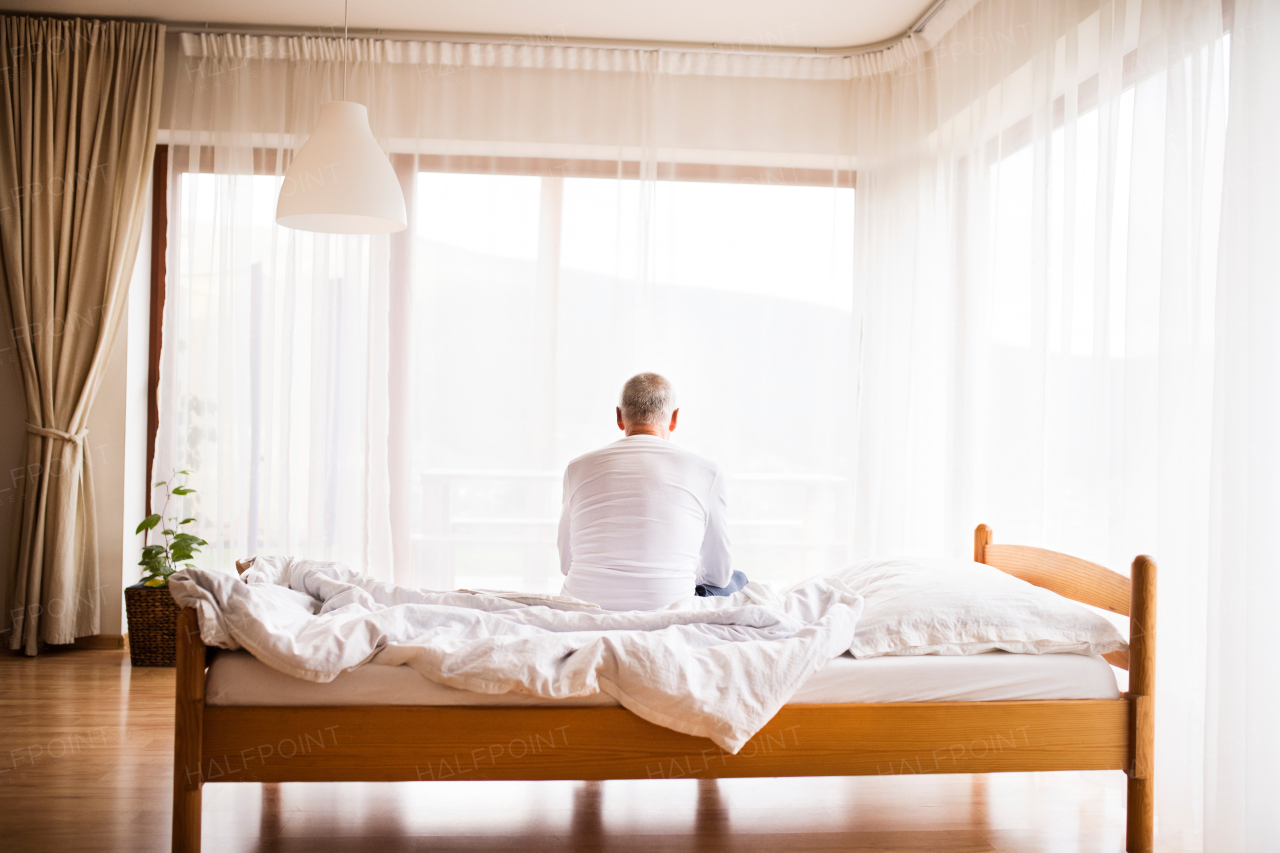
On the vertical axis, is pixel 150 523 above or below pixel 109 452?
below

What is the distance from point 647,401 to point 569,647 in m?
0.83

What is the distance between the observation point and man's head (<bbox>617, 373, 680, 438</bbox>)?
2.39 m

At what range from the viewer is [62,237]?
11.5 feet

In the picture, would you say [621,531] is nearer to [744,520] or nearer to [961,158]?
[744,520]

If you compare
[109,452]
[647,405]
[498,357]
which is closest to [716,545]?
[647,405]

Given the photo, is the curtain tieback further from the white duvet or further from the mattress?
the mattress

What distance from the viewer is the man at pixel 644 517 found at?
218cm

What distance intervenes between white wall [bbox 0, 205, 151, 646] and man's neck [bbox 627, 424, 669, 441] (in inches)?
95.2

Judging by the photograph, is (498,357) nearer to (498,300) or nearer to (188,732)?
(498,300)

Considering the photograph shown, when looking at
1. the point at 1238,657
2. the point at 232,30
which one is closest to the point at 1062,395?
the point at 1238,657

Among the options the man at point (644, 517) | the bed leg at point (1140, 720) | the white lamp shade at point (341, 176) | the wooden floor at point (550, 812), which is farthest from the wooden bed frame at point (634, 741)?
the white lamp shade at point (341, 176)

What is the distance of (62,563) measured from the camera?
3477 millimetres

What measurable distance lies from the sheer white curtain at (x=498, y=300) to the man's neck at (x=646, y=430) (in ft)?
4.39

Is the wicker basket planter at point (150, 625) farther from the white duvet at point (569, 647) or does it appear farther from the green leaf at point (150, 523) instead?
the white duvet at point (569, 647)
